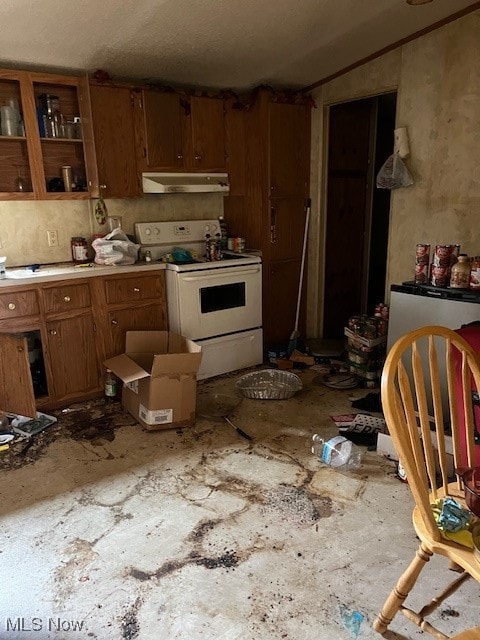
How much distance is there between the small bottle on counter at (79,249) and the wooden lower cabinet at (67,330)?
0.41 m

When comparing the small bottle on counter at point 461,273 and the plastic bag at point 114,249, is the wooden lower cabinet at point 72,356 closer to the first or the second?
the plastic bag at point 114,249

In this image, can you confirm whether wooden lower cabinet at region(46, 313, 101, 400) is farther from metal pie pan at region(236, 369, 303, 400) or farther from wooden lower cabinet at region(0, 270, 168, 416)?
metal pie pan at region(236, 369, 303, 400)

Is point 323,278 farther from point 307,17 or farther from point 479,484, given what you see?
point 479,484

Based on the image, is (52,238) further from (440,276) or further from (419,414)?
(419,414)

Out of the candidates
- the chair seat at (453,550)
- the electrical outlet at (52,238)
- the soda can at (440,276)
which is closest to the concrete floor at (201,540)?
the chair seat at (453,550)

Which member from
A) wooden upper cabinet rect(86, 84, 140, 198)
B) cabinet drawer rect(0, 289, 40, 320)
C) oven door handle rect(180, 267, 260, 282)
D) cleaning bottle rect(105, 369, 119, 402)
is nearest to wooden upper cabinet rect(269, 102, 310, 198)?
oven door handle rect(180, 267, 260, 282)

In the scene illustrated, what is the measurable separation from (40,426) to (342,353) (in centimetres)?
245

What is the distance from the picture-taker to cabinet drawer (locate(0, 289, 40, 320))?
2.81 metres

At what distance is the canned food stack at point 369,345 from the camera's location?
3.41 m

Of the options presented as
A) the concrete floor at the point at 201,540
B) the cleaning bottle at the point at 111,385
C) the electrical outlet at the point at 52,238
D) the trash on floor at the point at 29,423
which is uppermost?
the electrical outlet at the point at 52,238

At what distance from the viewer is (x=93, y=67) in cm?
312

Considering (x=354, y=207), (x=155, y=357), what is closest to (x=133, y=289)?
(x=155, y=357)

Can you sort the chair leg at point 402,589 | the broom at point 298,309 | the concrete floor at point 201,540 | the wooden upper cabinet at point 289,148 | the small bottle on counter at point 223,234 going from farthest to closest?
the small bottle on counter at point 223,234 → the broom at point 298,309 → the wooden upper cabinet at point 289,148 → the concrete floor at point 201,540 → the chair leg at point 402,589

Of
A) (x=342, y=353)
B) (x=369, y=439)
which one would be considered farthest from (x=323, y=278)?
(x=369, y=439)
